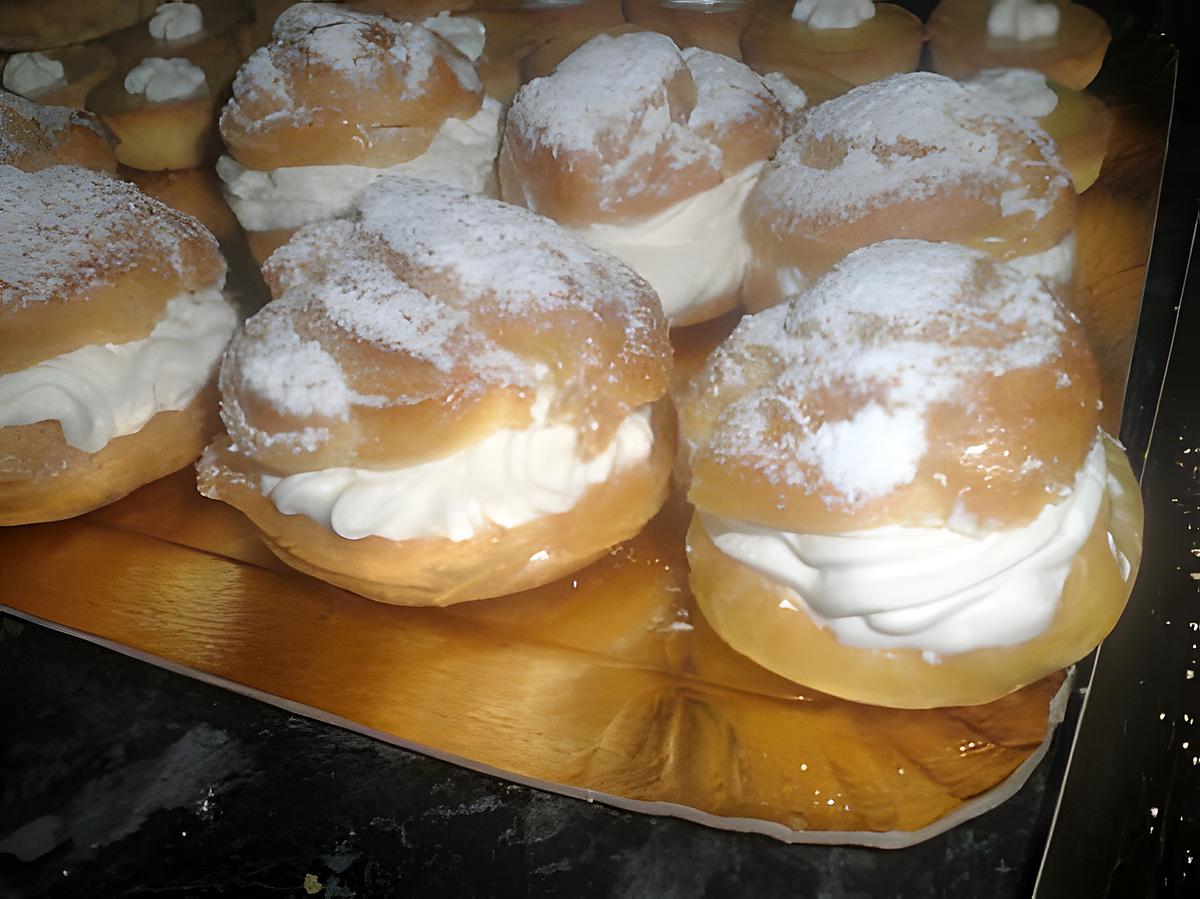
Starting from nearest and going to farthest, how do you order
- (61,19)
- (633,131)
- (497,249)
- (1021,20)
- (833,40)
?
(497,249)
(633,131)
(1021,20)
(833,40)
(61,19)

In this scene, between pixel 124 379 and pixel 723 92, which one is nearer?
pixel 124 379

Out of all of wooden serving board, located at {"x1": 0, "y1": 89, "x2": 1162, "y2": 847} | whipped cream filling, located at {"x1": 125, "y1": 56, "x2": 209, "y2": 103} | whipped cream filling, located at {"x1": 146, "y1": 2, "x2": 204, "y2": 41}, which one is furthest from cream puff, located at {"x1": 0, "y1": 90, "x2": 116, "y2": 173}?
wooden serving board, located at {"x1": 0, "y1": 89, "x2": 1162, "y2": 847}

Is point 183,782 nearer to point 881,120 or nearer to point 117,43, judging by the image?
point 881,120

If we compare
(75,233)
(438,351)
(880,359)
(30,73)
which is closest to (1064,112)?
(880,359)

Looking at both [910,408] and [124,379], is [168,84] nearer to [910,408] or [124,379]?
[124,379]

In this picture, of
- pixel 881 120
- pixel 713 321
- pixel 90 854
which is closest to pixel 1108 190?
pixel 881 120

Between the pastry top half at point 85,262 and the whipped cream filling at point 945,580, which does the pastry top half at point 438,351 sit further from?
the whipped cream filling at point 945,580

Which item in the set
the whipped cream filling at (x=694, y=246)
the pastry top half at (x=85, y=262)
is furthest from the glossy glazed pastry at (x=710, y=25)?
the pastry top half at (x=85, y=262)
